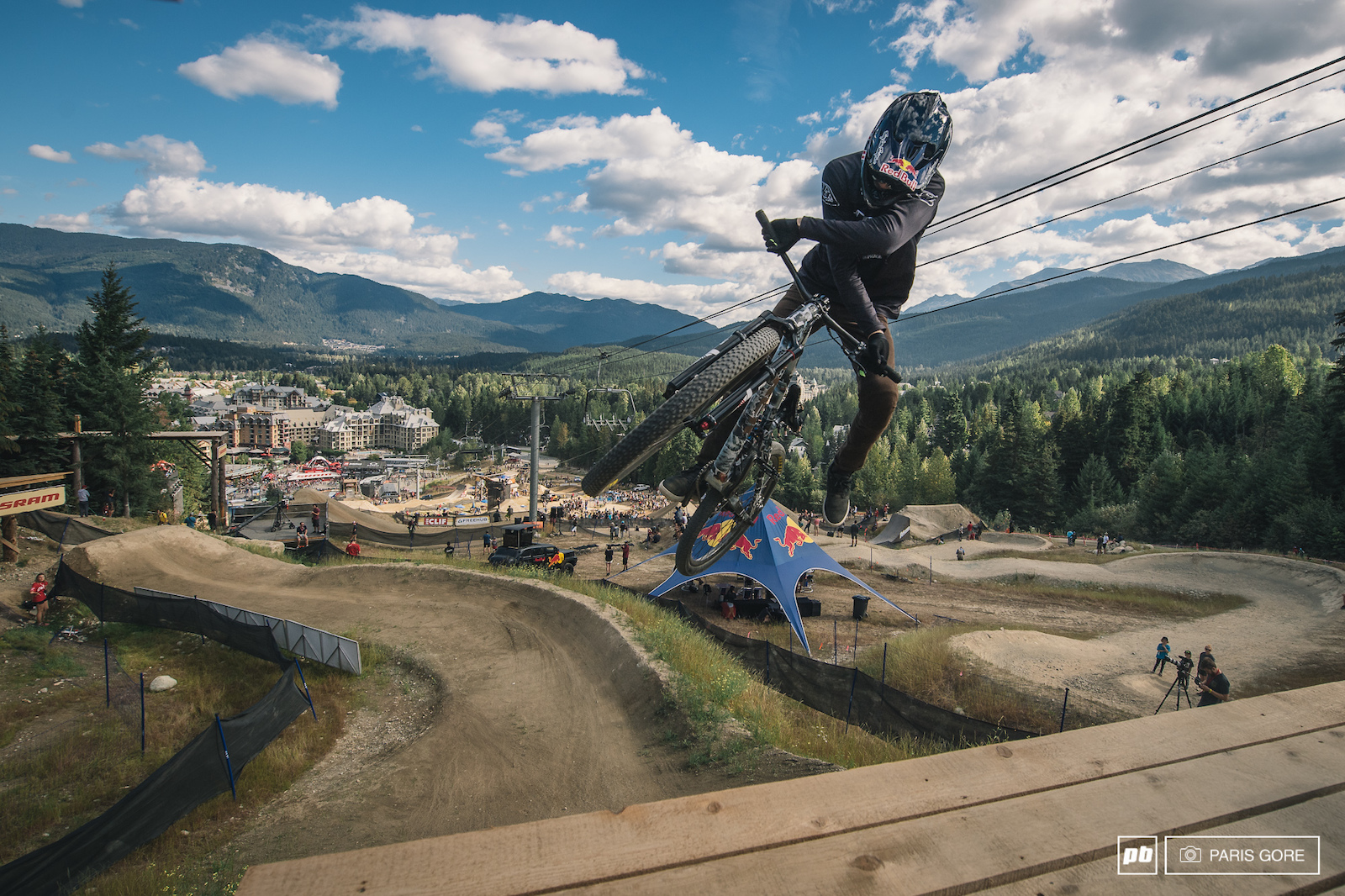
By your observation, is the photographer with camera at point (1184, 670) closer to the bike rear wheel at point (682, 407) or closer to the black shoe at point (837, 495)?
the black shoe at point (837, 495)

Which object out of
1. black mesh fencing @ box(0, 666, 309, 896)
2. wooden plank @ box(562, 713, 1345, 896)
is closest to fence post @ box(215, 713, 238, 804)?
black mesh fencing @ box(0, 666, 309, 896)

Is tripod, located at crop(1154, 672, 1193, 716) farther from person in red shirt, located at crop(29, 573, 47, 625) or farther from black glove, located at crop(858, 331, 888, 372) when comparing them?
person in red shirt, located at crop(29, 573, 47, 625)

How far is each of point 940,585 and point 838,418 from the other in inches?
4492

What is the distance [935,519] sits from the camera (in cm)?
5550

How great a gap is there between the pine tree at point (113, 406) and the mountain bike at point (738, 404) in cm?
4128

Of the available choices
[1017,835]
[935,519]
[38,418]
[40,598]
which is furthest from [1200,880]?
→ [935,519]

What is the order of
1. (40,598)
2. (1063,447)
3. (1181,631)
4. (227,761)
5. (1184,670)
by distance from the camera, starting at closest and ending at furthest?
(227,761), (1184,670), (40,598), (1181,631), (1063,447)

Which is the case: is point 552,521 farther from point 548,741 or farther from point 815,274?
point 815,274

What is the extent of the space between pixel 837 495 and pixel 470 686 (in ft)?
35.9

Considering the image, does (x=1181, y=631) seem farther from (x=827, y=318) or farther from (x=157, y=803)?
(x=157, y=803)

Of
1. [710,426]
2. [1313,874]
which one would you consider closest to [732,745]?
[710,426]

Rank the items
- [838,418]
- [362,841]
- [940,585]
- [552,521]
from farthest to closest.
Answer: [838,418] → [552,521] → [940,585] → [362,841]

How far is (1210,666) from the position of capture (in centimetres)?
1523

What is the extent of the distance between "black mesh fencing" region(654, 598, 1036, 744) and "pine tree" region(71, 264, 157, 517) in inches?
1492
